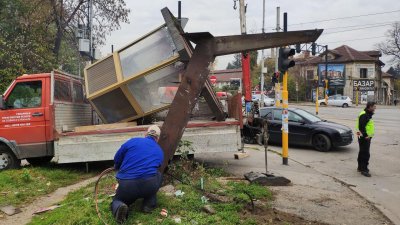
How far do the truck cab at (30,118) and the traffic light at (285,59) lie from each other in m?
5.43

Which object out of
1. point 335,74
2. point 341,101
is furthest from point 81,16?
point 335,74

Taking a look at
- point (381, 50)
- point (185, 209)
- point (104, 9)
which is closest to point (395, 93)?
point (381, 50)

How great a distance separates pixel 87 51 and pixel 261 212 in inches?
620

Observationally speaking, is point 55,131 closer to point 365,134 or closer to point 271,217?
point 271,217

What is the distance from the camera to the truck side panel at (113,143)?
30.4ft

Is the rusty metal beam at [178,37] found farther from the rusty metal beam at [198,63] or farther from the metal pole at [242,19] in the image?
the metal pole at [242,19]

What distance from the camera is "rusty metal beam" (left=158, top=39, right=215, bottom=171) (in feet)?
21.2

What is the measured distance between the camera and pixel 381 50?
75625mm

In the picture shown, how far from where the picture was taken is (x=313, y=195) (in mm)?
7789

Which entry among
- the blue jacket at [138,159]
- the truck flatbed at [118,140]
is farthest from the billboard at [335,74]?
the blue jacket at [138,159]

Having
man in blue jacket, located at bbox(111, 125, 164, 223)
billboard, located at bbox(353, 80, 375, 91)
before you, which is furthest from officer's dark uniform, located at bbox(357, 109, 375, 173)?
billboard, located at bbox(353, 80, 375, 91)

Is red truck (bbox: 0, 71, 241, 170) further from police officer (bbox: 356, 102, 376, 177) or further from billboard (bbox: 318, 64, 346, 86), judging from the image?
billboard (bbox: 318, 64, 346, 86)

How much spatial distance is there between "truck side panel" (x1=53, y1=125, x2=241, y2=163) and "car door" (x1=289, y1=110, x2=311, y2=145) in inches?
225

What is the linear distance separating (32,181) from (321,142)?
30.0 feet
